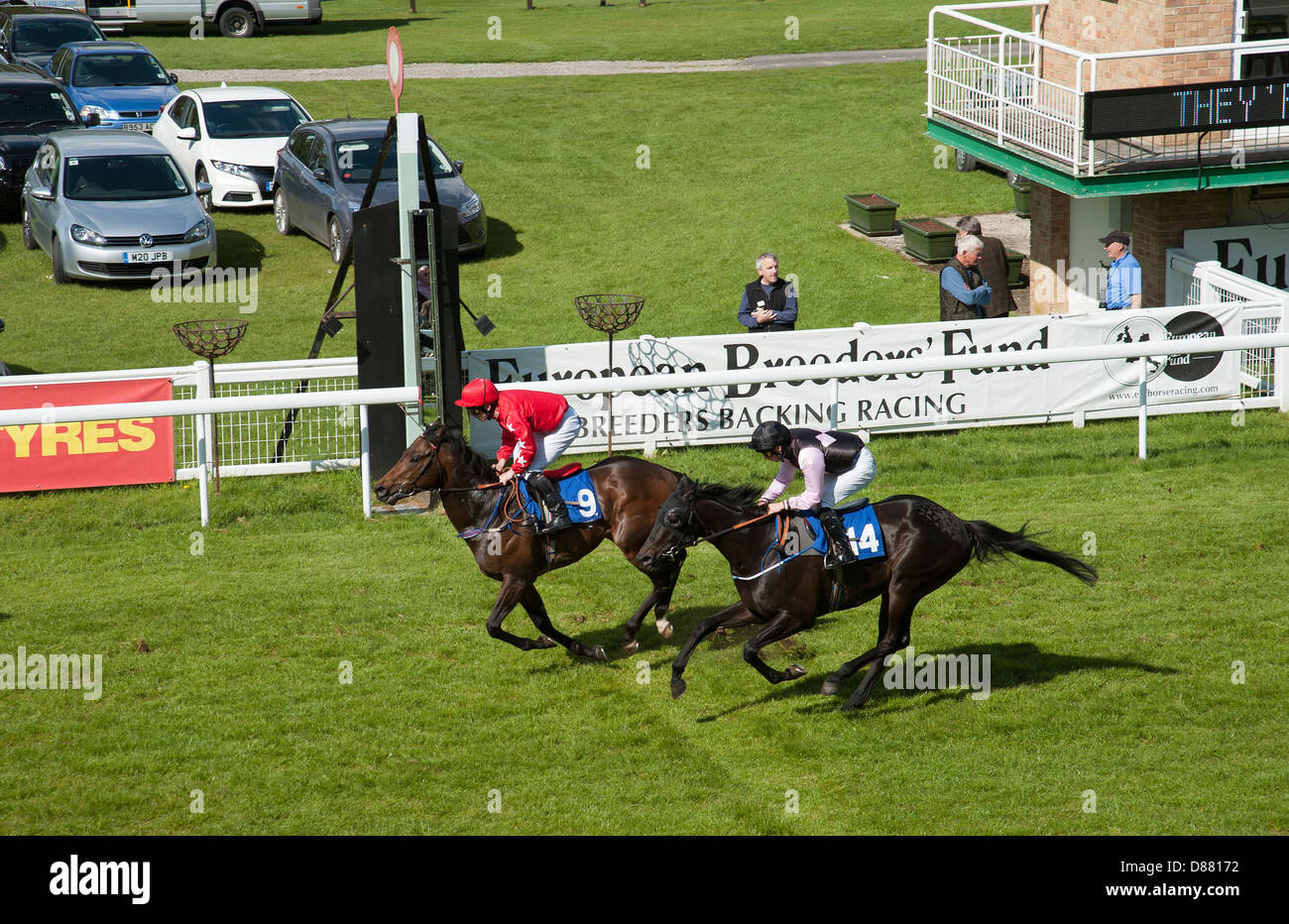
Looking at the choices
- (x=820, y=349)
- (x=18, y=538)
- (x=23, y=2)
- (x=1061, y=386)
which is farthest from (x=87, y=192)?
(x=23, y=2)

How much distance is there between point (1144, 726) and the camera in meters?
7.88

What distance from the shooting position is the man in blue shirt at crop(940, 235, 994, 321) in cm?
1340

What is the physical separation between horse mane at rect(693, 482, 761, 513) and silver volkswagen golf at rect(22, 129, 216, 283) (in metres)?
12.5

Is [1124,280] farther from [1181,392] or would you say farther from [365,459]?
[365,459]

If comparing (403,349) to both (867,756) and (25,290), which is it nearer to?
(867,756)

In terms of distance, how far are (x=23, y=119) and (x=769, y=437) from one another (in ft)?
63.5

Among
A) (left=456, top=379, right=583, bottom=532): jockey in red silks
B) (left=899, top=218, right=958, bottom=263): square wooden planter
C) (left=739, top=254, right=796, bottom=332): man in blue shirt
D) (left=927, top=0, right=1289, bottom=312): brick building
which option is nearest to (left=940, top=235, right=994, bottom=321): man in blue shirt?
(left=739, top=254, right=796, bottom=332): man in blue shirt

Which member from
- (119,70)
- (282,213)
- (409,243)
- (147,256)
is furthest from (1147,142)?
(119,70)

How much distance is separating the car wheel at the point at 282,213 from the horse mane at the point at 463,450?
509 inches

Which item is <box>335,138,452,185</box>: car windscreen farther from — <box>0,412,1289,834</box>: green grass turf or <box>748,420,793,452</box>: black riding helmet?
<box>748,420,793,452</box>: black riding helmet

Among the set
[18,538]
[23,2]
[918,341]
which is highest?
[23,2]

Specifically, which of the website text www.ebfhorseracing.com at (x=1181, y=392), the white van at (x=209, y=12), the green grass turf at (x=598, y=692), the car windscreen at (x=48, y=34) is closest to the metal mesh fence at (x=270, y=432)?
the green grass turf at (x=598, y=692)

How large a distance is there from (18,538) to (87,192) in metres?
8.82

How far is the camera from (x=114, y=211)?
1845cm
